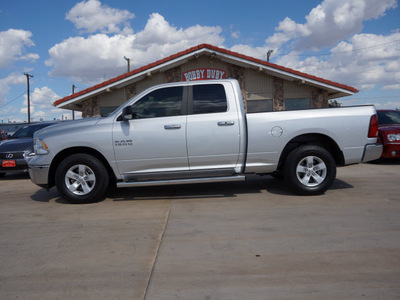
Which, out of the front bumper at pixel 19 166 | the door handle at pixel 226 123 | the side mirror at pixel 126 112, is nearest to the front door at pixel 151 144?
the side mirror at pixel 126 112

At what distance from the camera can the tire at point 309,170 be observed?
208 inches

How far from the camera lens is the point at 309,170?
5352mm

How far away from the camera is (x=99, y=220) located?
4.40 m

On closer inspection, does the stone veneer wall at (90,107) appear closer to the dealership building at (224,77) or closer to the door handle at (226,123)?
the dealership building at (224,77)

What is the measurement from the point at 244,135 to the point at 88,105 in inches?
454

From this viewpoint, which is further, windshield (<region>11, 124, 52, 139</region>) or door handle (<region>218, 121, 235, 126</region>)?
windshield (<region>11, 124, 52, 139</region>)

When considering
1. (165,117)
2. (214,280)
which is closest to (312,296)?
(214,280)

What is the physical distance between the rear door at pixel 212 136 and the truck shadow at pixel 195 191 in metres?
0.67

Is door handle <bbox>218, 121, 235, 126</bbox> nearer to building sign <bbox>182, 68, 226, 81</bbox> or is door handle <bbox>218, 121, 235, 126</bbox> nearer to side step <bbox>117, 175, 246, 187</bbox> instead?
side step <bbox>117, 175, 246, 187</bbox>

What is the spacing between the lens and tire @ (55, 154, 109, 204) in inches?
204

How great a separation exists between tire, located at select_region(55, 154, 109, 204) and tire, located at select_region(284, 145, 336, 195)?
3.08 m

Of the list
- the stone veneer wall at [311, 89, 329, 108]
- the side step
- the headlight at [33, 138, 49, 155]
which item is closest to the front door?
the side step

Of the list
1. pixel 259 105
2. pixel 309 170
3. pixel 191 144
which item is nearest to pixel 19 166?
pixel 191 144

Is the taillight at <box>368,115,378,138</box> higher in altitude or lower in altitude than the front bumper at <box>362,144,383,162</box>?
higher
